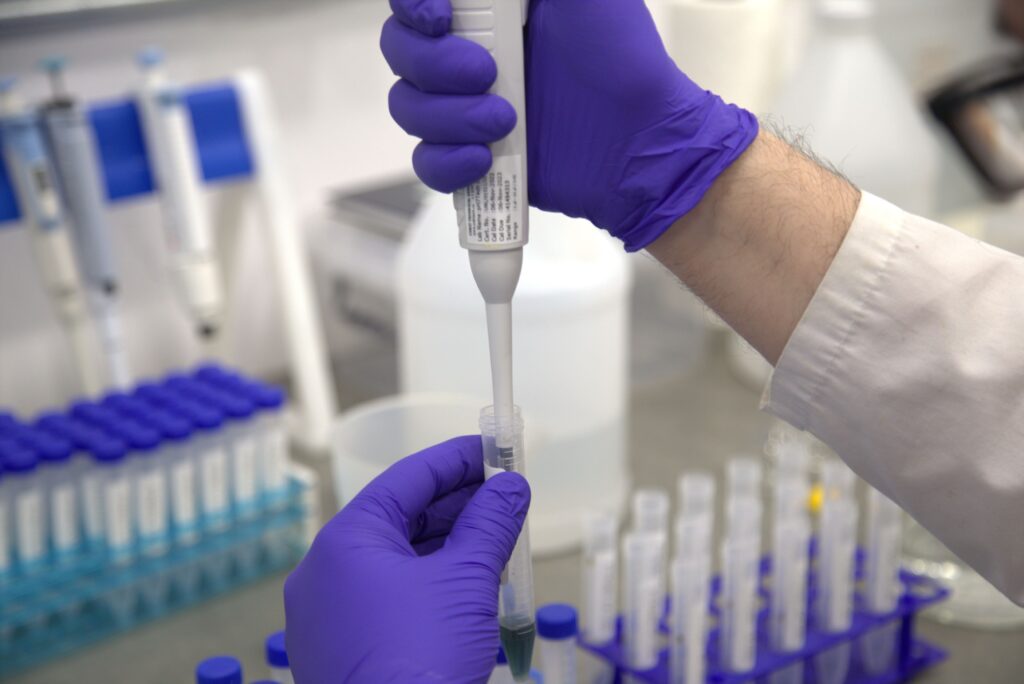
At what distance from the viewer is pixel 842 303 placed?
0.76 metres

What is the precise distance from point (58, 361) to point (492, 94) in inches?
42.2

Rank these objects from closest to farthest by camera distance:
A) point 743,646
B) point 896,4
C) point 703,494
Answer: point 743,646 < point 703,494 < point 896,4

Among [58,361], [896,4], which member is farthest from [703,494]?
[896,4]

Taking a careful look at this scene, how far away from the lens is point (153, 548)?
46.9 inches

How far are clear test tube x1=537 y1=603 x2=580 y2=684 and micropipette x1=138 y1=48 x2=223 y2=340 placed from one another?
70 cm

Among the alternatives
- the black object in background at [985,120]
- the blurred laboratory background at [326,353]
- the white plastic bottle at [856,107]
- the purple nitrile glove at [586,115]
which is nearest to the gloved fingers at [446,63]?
the purple nitrile glove at [586,115]

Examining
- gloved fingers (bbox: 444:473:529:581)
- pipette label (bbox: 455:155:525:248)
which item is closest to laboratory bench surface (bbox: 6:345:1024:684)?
gloved fingers (bbox: 444:473:529:581)

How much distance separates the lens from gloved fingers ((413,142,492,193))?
0.69 metres

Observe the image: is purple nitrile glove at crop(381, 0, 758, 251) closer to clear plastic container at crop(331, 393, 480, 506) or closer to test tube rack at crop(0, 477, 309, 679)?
clear plastic container at crop(331, 393, 480, 506)

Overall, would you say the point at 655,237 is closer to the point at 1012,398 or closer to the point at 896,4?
the point at 1012,398

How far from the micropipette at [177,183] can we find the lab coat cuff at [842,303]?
83 centimetres

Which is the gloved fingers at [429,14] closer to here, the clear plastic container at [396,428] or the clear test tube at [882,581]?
the clear plastic container at [396,428]

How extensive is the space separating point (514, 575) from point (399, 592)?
117 millimetres

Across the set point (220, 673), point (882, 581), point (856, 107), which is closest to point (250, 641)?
point (220, 673)
